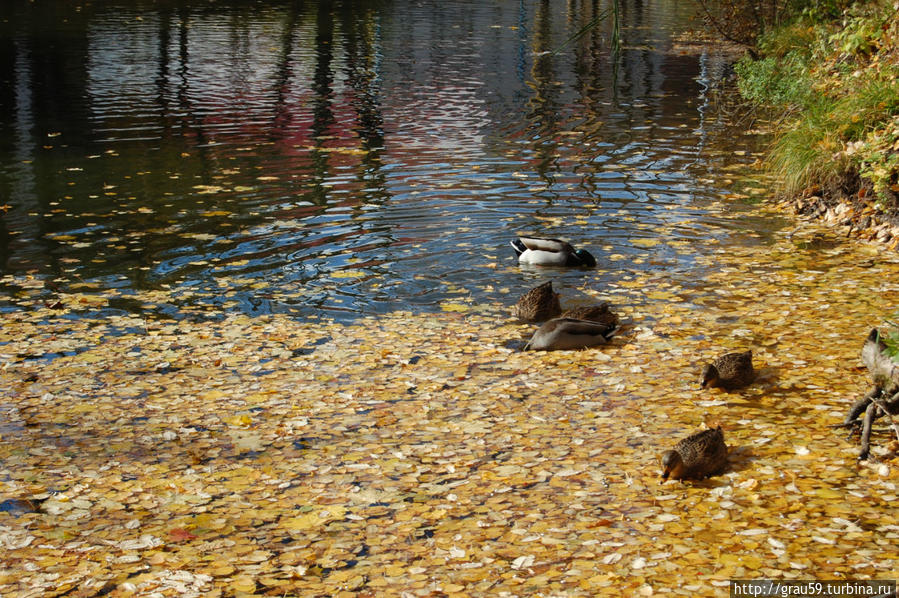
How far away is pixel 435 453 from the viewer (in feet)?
20.6

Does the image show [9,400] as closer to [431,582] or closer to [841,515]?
[431,582]

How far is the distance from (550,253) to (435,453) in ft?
13.1

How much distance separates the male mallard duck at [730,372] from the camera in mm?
6996

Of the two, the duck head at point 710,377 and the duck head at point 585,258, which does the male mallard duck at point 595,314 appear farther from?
the duck head at point 585,258

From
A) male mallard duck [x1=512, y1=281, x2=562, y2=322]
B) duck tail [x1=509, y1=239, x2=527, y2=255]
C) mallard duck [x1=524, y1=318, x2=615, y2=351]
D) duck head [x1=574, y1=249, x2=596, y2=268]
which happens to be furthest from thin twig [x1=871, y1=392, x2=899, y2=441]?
duck tail [x1=509, y1=239, x2=527, y2=255]

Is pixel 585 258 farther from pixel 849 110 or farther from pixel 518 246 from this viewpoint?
pixel 849 110

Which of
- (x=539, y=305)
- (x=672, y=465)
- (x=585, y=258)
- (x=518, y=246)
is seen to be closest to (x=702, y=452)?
(x=672, y=465)

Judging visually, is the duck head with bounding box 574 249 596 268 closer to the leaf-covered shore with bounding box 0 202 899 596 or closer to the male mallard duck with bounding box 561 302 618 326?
the leaf-covered shore with bounding box 0 202 899 596

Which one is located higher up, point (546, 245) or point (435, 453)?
point (546, 245)

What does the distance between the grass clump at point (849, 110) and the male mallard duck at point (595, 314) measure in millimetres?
4205

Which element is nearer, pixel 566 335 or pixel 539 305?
pixel 566 335

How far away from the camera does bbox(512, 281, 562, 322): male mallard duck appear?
28.2 feet

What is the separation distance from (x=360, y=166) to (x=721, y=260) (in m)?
6.70

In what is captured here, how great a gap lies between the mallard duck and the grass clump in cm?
456
